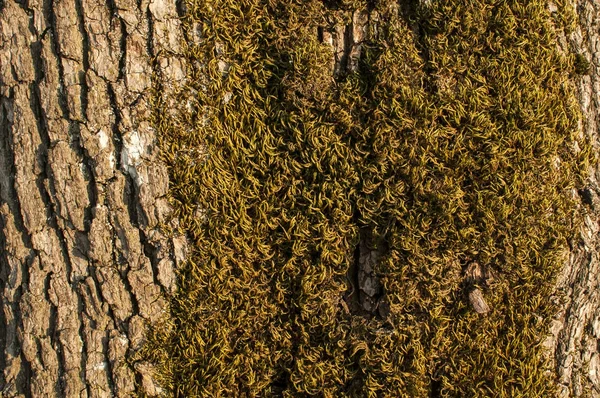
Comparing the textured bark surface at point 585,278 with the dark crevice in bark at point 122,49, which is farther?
the textured bark surface at point 585,278

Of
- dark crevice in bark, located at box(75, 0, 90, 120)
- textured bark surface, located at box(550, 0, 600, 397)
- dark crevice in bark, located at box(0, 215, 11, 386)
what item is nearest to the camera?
dark crevice in bark, located at box(75, 0, 90, 120)

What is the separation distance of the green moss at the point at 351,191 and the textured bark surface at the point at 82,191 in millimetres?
129

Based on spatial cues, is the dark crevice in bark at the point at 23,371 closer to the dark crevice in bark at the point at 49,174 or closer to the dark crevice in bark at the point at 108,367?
the dark crevice in bark at the point at 49,174

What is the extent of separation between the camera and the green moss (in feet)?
7.79

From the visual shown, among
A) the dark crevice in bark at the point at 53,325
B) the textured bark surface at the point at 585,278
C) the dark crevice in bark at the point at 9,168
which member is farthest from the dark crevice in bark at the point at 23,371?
the textured bark surface at the point at 585,278

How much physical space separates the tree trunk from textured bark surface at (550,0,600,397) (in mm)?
1873

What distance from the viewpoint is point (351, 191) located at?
2.40 metres

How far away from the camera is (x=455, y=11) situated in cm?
239

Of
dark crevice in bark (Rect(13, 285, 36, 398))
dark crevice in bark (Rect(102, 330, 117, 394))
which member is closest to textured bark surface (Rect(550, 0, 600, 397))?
dark crevice in bark (Rect(102, 330, 117, 394))

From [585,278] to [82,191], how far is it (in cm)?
240

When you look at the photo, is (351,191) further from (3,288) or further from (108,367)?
(3,288)

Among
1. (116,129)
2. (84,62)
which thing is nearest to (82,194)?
(116,129)

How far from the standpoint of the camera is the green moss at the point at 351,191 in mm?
2375

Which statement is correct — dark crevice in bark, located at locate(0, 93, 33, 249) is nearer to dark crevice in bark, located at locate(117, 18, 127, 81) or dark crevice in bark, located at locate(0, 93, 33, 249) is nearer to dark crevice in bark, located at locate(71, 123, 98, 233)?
dark crevice in bark, located at locate(71, 123, 98, 233)
